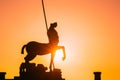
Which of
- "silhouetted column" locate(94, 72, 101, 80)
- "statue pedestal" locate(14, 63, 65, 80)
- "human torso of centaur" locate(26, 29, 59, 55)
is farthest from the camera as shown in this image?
"silhouetted column" locate(94, 72, 101, 80)

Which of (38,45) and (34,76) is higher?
(38,45)

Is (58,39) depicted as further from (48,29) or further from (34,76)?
(34,76)

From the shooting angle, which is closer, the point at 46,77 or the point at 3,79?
the point at 46,77

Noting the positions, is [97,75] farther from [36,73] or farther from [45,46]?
[36,73]

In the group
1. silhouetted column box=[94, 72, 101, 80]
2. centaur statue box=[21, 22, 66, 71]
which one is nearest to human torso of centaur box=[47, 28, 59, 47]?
centaur statue box=[21, 22, 66, 71]

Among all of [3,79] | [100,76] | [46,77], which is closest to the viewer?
[46,77]

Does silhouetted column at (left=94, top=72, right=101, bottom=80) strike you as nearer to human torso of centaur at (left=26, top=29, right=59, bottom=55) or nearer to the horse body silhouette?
the horse body silhouette

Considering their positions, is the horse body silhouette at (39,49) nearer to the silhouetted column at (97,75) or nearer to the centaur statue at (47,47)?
the centaur statue at (47,47)

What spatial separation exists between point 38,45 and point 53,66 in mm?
1555

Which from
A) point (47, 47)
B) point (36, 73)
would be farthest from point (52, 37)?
point (36, 73)

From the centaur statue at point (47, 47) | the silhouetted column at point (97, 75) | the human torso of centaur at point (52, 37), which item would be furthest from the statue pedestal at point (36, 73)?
the silhouetted column at point (97, 75)

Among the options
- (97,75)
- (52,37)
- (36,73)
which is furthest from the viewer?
(97,75)

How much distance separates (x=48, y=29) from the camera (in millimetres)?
28609

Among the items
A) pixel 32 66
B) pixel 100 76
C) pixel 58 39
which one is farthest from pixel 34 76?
pixel 100 76
